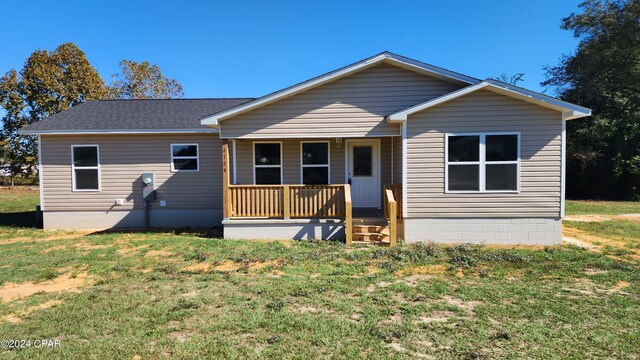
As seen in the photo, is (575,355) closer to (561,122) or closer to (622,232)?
(561,122)

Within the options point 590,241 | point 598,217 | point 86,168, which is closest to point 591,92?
point 598,217

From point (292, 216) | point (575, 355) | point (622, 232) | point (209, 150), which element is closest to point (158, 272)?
point (292, 216)

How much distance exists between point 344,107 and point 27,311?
6.86 m

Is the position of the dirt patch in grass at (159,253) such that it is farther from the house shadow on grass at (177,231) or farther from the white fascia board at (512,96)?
the white fascia board at (512,96)

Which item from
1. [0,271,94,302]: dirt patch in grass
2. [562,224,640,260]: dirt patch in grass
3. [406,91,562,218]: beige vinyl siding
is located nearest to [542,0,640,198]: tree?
[562,224,640,260]: dirt patch in grass

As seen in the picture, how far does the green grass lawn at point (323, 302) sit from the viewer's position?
131 inches

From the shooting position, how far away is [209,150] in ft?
33.9

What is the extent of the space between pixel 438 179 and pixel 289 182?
161 inches

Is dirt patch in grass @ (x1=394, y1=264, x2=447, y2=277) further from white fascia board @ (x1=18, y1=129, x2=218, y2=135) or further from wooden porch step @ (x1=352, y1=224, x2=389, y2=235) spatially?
white fascia board @ (x1=18, y1=129, x2=218, y2=135)

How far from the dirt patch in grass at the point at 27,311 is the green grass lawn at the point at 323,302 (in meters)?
0.02

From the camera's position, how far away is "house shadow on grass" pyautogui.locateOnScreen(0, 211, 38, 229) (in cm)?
1095

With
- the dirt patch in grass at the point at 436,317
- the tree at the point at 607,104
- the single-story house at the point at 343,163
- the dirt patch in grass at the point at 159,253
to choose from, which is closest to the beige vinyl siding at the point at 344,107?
the single-story house at the point at 343,163

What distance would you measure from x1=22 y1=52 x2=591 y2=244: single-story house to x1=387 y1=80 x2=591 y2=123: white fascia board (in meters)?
0.03

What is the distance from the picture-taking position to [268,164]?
31.7 feet
